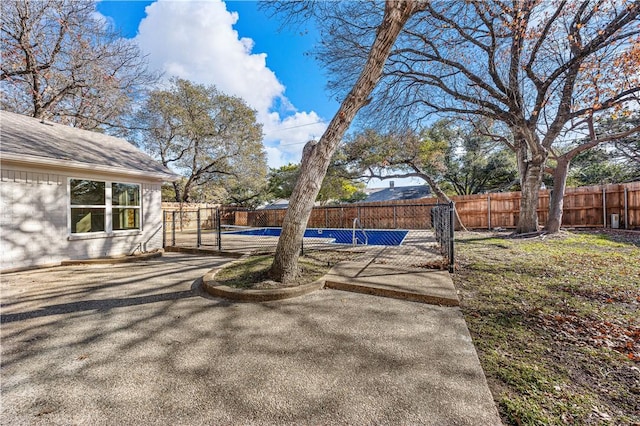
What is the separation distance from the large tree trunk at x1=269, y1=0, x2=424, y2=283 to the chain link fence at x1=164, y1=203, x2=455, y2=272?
2.08m

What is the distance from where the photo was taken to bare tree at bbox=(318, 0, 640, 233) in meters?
6.27

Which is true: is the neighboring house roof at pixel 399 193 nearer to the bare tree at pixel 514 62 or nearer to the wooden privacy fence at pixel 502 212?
the wooden privacy fence at pixel 502 212

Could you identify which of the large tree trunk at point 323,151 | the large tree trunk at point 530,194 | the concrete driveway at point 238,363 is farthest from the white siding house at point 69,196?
the large tree trunk at point 530,194

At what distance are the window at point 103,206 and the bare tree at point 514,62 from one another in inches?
244

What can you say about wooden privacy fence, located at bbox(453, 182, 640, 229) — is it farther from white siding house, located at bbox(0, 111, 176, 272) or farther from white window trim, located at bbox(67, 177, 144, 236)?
white window trim, located at bbox(67, 177, 144, 236)

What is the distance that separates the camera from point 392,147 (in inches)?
473

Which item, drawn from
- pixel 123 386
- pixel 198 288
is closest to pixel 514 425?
pixel 123 386

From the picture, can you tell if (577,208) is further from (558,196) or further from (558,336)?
(558,336)

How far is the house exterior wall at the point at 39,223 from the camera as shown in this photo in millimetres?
4621

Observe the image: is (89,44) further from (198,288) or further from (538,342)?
(538,342)

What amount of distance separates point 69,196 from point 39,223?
0.69m

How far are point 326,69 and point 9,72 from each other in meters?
9.83

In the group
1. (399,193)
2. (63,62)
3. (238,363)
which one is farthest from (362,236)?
(399,193)

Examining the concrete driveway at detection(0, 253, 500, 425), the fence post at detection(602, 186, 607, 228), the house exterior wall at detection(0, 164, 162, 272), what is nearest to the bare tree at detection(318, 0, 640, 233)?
the fence post at detection(602, 186, 607, 228)
